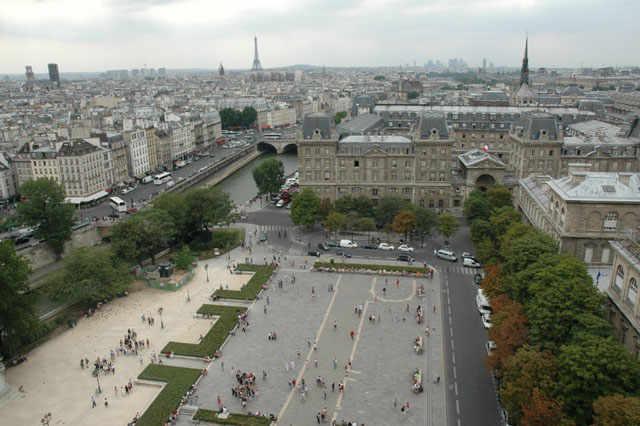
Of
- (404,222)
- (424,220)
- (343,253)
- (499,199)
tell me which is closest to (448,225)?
(424,220)

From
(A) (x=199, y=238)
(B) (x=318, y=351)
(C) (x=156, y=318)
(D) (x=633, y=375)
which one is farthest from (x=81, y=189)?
(D) (x=633, y=375)

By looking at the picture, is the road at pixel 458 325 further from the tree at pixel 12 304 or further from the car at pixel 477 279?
the tree at pixel 12 304

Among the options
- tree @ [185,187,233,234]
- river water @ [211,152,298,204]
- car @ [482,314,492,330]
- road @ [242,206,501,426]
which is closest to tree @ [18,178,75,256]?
tree @ [185,187,233,234]

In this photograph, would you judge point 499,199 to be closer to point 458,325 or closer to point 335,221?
point 335,221

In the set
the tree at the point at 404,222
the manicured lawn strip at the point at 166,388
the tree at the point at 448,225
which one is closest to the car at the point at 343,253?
the tree at the point at 404,222

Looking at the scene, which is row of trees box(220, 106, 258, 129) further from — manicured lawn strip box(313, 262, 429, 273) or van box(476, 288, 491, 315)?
van box(476, 288, 491, 315)

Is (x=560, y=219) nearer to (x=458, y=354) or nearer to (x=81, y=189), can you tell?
(x=458, y=354)
